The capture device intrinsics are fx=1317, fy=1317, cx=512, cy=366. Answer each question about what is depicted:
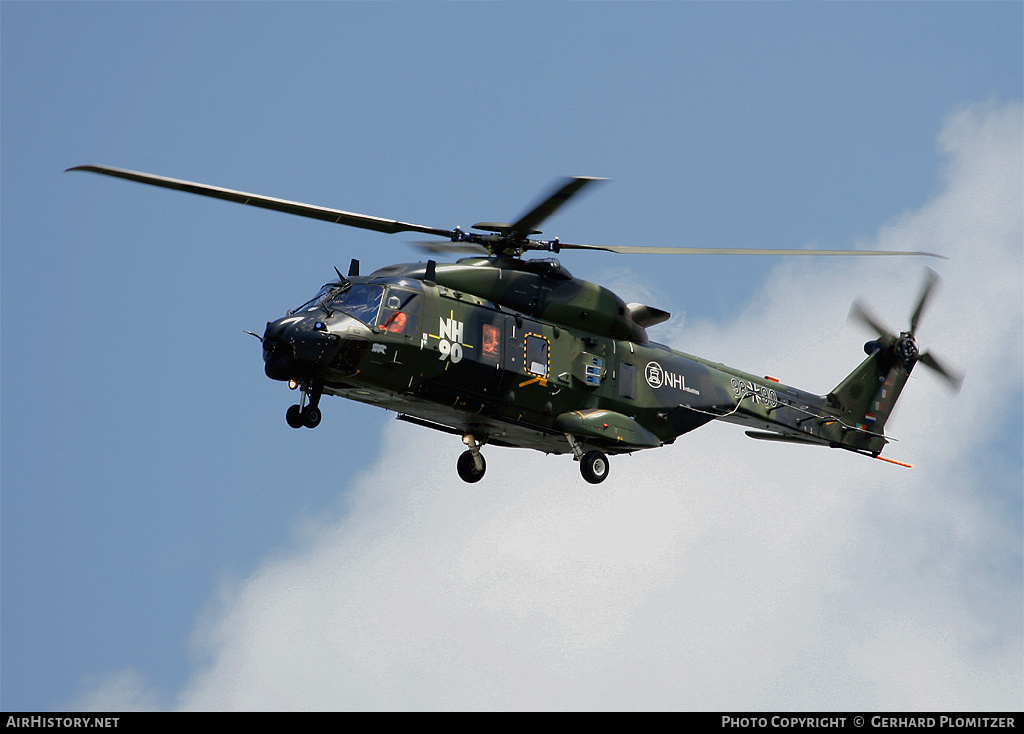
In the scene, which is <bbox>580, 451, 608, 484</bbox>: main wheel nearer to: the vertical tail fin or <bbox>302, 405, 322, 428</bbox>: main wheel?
<bbox>302, 405, 322, 428</bbox>: main wheel

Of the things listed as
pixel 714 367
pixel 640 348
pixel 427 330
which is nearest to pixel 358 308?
pixel 427 330

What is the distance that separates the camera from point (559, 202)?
24.6 metres

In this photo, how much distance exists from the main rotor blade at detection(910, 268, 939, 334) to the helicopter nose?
55.8 feet

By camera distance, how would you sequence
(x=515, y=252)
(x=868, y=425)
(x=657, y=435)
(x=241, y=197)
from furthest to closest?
(x=868, y=425), (x=657, y=435), (x=515, y=252), (x=241, y=197)

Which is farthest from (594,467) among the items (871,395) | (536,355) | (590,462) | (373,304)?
(871,395)

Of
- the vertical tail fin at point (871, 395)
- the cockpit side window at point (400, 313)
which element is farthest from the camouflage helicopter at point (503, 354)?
the vertical tail fin at point (871, 395)

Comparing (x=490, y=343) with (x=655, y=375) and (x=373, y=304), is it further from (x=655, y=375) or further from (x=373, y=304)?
(x=655, y=375)

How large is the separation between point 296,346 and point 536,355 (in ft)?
17.8

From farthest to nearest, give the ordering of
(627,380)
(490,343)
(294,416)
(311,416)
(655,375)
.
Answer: (655,375)
(627,380)
(490,343)
(311,416)
(294,416)

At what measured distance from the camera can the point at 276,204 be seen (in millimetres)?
24766

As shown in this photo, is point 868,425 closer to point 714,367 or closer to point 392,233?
point 714,367
